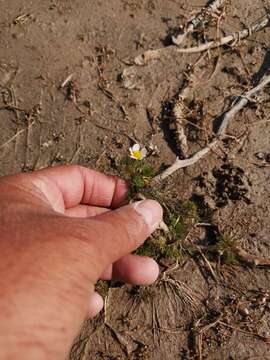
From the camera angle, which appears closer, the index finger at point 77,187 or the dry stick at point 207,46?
the index finger at point 77,187

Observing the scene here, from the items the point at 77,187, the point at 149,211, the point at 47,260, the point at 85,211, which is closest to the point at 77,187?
the point at 77,187

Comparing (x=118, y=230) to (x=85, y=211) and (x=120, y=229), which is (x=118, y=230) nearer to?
(x=120, y=229)

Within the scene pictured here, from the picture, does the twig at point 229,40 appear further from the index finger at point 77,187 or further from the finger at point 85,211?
the finger at point 85,211

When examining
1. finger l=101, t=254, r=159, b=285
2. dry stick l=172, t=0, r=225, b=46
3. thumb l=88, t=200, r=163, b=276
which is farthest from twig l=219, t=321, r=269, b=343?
dry stick l=172, t=0, r=225, b=46

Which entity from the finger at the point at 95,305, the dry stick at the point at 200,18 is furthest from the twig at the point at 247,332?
the dry stick at the point at 200,18

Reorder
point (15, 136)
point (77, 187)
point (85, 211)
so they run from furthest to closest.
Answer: point (15, 136) → point (85, 211) → point (77, 187)

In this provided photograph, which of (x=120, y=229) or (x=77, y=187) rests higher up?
(x=120, y=229)
